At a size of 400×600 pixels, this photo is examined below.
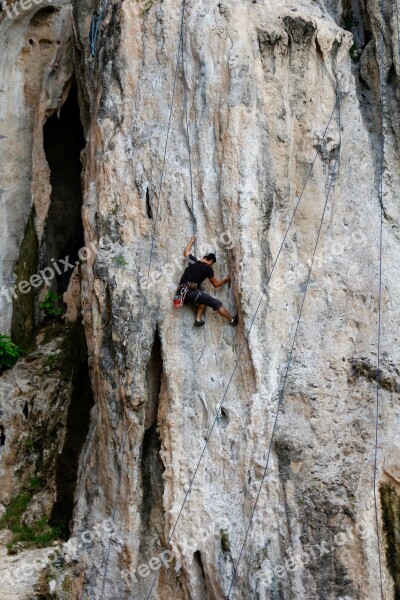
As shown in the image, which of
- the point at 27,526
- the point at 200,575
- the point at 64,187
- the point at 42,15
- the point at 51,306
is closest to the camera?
the point at 200,575

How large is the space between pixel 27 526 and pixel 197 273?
453 cm

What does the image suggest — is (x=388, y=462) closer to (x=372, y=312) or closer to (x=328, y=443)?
(x=328, y=443)

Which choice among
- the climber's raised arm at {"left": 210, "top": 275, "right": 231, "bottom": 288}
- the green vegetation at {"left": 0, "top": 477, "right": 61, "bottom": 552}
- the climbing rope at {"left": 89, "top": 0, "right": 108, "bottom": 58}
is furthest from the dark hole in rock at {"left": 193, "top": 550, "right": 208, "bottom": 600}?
the climbing rope at {"left": 89, "top": 0, "right": 108, "bottom": 58}

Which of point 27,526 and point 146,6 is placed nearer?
point 146,6

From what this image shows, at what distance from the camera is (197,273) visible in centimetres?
1194

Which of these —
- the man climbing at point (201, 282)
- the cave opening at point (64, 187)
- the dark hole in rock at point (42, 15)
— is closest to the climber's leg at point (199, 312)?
the man climbing at point (201, 282)

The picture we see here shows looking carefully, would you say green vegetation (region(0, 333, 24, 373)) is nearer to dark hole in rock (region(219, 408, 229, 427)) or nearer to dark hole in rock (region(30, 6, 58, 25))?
dark hole in rock (region(219, 408, 229, 427))

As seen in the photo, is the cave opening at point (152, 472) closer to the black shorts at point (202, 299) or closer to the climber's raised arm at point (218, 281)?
the black shorts at point (202, 299)

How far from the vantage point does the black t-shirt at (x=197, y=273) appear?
11.9 metres

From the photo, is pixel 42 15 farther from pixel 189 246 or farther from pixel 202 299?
pixel 202 299

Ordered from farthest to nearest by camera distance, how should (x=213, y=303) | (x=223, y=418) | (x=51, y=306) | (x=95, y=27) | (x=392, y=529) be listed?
(x=51, y=306)
(x=95, y=27)
(x=213, y=303)
(x=223, y=418)
(x=392, y=529)

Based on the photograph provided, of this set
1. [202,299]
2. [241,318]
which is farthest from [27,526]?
[241,318]

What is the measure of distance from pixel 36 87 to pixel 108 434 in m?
7.03

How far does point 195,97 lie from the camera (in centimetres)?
1266
